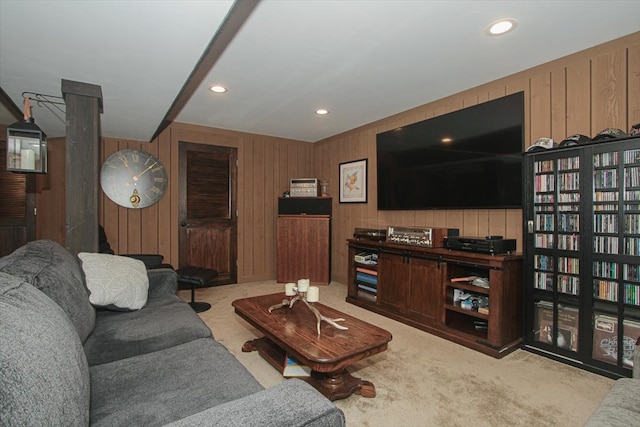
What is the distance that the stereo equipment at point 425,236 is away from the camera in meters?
3.11

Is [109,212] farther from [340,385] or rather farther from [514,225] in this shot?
[514,225]

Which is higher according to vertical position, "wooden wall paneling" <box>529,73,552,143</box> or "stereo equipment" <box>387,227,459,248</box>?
"wooden wall paneling" <box>529,73,552,143</box>

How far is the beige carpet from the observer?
1730 millimetres

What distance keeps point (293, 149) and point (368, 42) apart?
10.5 ft

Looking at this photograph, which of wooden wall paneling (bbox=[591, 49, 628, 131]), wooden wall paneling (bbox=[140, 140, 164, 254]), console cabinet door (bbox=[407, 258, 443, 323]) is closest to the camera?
wooden wall paneling (bbox=[591, 49, 628, 131])

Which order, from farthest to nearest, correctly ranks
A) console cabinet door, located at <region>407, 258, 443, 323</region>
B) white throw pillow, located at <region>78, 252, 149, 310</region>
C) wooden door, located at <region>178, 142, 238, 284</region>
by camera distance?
1. wooden door, located at <region>178, 142, 238, 284</region>
2. console cabinet door, located at <region>407, 258, 443, 323</region>
3. white throw pillow, located at <region>78, 252, 149, 310</region>

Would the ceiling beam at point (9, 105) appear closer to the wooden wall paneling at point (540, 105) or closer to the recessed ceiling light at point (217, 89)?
the recessed ceiling light at point (217, 89)

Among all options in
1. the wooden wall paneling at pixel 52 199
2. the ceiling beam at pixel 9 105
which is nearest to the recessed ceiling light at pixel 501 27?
the ceiling beam at pixel 9 105

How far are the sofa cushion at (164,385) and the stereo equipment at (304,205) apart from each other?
3.46 m

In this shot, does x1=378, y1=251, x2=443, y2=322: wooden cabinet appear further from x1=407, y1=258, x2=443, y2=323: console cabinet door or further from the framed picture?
the framed picture

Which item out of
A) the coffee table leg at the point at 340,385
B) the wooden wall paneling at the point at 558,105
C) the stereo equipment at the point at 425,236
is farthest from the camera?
the stereo equipment at the point at 425,236

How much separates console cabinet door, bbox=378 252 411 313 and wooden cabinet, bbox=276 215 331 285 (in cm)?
143

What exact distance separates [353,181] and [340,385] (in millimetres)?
3290

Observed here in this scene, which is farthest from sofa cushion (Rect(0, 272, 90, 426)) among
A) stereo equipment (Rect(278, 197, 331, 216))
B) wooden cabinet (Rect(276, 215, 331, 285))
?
stereo equipment (Rect(278, 197, 331, 216))
